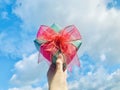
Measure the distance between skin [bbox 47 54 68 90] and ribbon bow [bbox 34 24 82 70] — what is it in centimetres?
28

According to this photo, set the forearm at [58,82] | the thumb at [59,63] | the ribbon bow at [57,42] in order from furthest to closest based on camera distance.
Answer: the ribbon bow at [57,42] < the thumb at [59,63] < the forearm at [58,82]

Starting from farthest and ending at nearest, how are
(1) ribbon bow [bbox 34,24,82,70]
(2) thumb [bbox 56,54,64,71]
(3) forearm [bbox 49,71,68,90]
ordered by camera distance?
1. (1) ribbon bow [bbox 34,24,82,70]
2. (2) thumb [bbox 56,54,64,71]
3. (3) forearm [bbox 49,71,68,90]

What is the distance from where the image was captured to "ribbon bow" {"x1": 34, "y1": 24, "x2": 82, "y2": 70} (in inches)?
154

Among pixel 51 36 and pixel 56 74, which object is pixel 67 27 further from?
pixel 56 74

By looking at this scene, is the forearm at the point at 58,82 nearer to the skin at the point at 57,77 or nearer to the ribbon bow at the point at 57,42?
the skin at the point at 57,77

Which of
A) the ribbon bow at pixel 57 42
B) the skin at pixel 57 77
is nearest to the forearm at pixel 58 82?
the skin at pixel 57 77

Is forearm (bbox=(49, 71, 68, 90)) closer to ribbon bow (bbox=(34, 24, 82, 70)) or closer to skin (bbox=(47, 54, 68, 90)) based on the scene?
skin (bbox=(47, 54, 68, 90))

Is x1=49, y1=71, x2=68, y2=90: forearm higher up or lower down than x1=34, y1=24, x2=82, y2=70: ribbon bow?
lower down

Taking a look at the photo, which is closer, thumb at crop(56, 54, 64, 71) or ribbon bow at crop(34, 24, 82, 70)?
thumb at crop(56, 54, 64, 71)

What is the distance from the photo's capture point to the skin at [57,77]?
315cm

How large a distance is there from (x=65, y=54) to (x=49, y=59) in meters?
0.27

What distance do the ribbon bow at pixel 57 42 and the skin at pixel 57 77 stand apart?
0.28m

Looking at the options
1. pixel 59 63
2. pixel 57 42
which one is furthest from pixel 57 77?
pixel 57 42

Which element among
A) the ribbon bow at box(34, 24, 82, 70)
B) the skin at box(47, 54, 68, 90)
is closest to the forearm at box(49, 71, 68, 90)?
the skin at box(47, 54, 68, 90)
